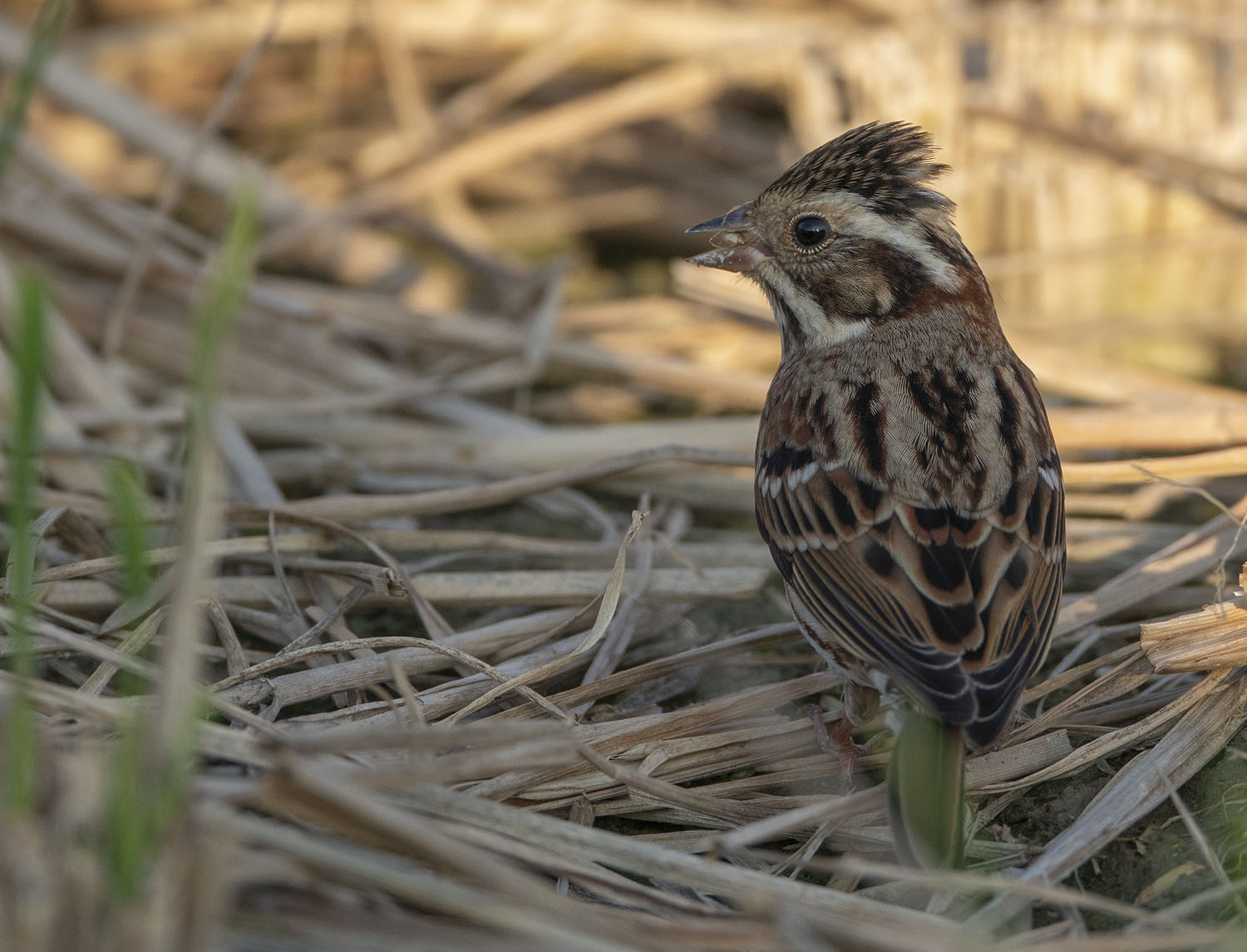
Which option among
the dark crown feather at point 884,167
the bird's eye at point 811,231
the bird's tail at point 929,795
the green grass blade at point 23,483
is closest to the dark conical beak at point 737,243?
the bird's eye at point 811,231

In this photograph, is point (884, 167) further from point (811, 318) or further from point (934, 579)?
point (934, 579)

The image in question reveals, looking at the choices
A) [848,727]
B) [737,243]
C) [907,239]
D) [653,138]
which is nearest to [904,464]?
[848,727]

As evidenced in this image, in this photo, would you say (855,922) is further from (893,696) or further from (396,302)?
(396,302)

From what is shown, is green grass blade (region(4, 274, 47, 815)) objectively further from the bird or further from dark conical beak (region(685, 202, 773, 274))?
dark conical beak (region(685, 202, 773, 274))

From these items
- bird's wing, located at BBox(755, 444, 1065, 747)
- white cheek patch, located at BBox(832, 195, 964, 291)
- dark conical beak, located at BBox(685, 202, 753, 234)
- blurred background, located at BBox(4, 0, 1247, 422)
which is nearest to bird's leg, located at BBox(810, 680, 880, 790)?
bird's wing, located at BBox(755, 444, 1065, 747)

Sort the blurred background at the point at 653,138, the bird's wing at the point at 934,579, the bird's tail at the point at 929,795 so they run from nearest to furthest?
the bird's tail at the point at 929,795, the bird's wing at the point at 934,579, the blurred background at the point at 653,138

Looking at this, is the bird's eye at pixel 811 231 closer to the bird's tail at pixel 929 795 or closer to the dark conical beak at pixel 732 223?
the dark conical beak at pixel 732 223

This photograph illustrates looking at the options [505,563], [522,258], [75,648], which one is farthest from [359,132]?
[75,648]
